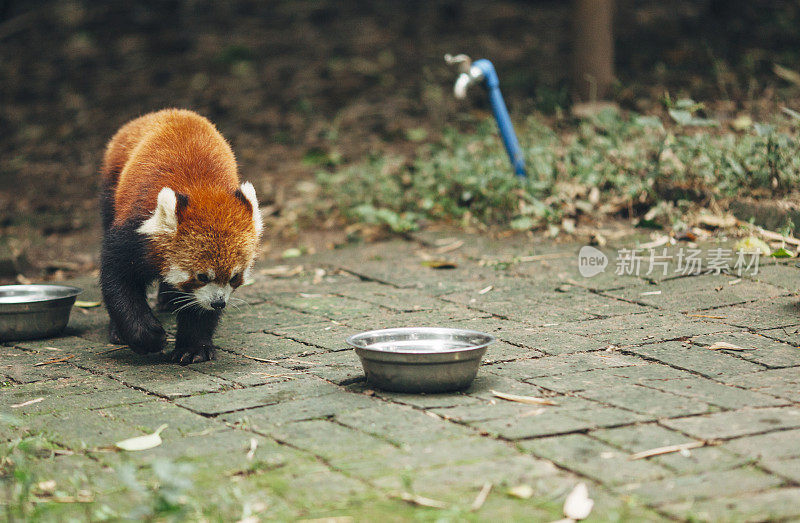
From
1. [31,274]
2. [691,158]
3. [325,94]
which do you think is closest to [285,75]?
[325,94]

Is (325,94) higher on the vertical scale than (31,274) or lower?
higher

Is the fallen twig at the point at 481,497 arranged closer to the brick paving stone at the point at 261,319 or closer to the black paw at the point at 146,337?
the black paw at the point at 146,337

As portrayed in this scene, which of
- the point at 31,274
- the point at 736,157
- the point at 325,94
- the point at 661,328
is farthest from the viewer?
the point at 325,94

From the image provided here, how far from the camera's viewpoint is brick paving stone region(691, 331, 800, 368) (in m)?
3.80

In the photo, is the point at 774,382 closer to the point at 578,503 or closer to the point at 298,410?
the point at 578,503

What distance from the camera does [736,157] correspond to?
6336 mm

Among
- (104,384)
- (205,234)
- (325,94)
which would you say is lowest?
(104,384)

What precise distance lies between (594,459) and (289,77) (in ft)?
32.6

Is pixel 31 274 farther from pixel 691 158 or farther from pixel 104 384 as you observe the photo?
pixel 691 158

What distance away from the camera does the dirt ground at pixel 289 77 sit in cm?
870

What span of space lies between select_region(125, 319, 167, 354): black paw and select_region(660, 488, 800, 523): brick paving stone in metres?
2.75

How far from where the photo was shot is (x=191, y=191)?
4266 mm

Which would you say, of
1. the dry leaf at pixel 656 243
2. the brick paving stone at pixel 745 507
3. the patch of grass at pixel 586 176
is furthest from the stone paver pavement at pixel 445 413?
the patch of grass at pixel 586 176

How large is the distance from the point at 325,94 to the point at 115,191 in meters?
6.65
